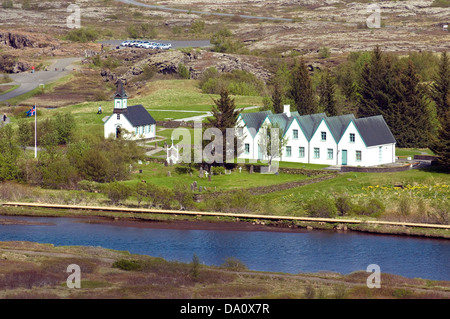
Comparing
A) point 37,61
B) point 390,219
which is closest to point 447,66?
point 390,219

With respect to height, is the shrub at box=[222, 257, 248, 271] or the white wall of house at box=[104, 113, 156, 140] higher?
the white wall of house at box=[104, 113, 156, 140]

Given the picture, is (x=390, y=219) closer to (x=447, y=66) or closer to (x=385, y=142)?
(x=385, y=142)

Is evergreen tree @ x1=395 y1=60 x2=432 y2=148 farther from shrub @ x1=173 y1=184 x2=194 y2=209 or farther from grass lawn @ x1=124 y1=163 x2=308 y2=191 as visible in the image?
shrub @ x1=173 y1=184 x2=194 y2=209

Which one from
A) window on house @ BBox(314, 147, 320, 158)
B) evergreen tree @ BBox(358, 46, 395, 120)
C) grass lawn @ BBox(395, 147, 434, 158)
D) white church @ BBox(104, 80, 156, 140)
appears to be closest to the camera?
window on house @ BBox(314, 147, 320, 158)

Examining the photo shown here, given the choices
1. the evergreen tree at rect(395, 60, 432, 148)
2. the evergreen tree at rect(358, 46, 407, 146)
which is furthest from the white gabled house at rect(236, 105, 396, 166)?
the evergreen tree at rect(358, 46, 407, 146)

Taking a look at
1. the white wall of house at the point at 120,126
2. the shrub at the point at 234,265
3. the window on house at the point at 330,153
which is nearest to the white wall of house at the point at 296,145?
the window on house at the point at 330,153

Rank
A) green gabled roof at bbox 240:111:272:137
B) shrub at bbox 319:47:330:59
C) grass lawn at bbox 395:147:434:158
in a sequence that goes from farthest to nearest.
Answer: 1. shrub at bbox 319:47:330:59
2. grass lawn at bbox 395:147:434:158
3. green gabled roof at bbox 240:111:272:137
